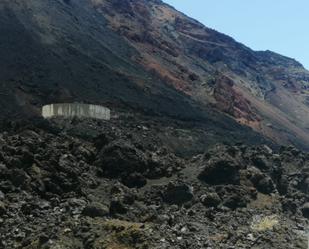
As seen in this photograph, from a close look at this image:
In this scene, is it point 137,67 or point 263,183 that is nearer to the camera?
point 263,183

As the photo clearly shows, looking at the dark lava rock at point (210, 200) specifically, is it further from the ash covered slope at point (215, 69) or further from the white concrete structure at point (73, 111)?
the ash covered slope at point (215, 69)

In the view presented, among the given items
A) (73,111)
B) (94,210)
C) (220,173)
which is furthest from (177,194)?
(73,111)

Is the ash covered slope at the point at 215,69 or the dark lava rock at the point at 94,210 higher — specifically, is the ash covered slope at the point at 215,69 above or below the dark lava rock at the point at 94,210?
above

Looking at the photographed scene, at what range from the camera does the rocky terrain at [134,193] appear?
20.2 meters

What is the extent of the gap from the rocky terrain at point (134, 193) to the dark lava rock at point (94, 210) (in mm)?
43

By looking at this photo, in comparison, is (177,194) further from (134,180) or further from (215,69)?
(215,69)

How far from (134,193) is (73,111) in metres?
17.6

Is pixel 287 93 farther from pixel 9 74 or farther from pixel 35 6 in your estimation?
pixel 9 74

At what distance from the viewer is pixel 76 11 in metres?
88.9

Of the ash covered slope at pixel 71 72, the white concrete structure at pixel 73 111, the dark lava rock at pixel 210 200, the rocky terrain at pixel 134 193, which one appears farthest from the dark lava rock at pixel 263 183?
the ash covered slope at pixel 71 72

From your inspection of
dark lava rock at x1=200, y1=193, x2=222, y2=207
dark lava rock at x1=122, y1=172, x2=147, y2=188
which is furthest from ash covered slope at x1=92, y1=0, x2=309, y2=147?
dark lava rock at x1=200, y1=193, x2=222, y2=207

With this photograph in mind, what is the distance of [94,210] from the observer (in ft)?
73.2

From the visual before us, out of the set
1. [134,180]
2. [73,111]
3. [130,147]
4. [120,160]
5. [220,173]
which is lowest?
[134,180]

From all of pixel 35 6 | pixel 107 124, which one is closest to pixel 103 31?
pixel 35 6
